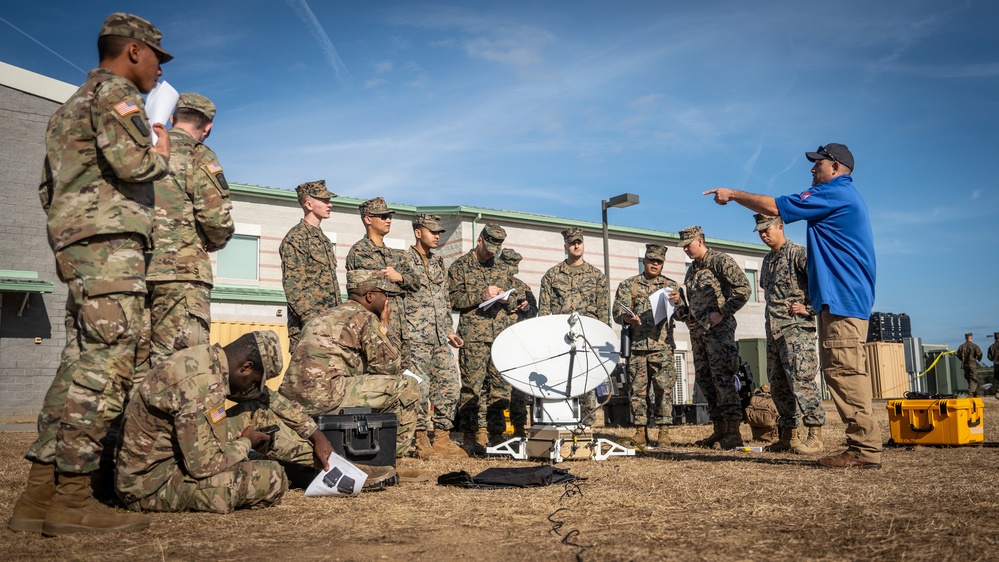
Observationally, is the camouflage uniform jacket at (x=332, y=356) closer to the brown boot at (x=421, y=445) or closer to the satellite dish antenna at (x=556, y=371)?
the satellite dish antenna at (x=556, y=371)

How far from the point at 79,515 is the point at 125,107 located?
201 centimetres

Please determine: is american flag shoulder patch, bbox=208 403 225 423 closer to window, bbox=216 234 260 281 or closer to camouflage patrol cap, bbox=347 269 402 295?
camouflage patrol cap, bbox=347 269 402 295

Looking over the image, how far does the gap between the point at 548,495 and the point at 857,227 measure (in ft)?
10.7

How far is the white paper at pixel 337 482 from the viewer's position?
5.00 meters

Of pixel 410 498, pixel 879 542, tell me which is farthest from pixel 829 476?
pixel 410 498

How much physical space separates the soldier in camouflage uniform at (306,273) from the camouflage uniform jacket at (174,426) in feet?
9.50

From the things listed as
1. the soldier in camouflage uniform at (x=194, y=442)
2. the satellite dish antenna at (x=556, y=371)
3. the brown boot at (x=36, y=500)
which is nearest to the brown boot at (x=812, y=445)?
the satellite dish antenna at (x=556, y=371)

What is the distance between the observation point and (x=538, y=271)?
24.0 meters

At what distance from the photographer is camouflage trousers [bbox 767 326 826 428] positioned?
7.46 m

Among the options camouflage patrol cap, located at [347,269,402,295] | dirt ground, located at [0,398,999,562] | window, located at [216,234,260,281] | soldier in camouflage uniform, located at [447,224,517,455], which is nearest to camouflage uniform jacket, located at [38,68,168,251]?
dirt ground, located at [0,398,999,562]

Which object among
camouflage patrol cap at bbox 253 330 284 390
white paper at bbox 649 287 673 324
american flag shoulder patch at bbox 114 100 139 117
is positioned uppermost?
american flag shoulder patch at bbox 114 100 139 117

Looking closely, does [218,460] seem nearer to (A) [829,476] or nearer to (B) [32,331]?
(A) [829,476]

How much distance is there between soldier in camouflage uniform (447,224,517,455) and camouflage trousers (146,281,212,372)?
448 cm

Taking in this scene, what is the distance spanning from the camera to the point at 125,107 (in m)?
3.84
